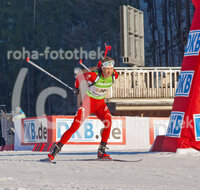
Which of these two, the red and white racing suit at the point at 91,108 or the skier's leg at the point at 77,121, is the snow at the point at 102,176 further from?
the red and white racing suit at the point at 91,108

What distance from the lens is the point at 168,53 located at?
28422 mm

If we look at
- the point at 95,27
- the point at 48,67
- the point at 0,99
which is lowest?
the point at 0,99

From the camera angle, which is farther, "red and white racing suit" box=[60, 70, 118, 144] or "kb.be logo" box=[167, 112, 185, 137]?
"kb.be logo" box=[167, 112, 185, 137]

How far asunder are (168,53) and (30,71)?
15328 mm

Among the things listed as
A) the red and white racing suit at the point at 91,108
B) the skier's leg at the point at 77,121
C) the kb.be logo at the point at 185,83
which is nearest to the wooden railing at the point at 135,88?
the kb.be logo at the point at 185,83

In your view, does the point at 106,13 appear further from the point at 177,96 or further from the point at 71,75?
the point at 177,96

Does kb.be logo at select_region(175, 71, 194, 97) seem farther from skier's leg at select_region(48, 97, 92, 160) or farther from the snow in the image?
skier's leg at select_region(48, 97, 92, 160)

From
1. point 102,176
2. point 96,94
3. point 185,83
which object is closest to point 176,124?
point 185,83

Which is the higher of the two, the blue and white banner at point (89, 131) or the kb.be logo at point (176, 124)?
the kb.be logo at point (176, 124)

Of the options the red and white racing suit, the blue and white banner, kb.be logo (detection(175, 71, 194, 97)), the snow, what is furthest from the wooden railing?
the snow

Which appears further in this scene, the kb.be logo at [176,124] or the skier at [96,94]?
the kb.be logo at [176,124]

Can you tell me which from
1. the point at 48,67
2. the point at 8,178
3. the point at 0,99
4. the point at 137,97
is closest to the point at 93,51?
the point at 48,67

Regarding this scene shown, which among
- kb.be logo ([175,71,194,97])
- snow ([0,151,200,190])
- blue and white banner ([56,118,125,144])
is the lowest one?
blue and white banner ([56,118,125,144])

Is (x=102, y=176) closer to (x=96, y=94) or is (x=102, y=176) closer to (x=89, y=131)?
(x=96, y=94)
